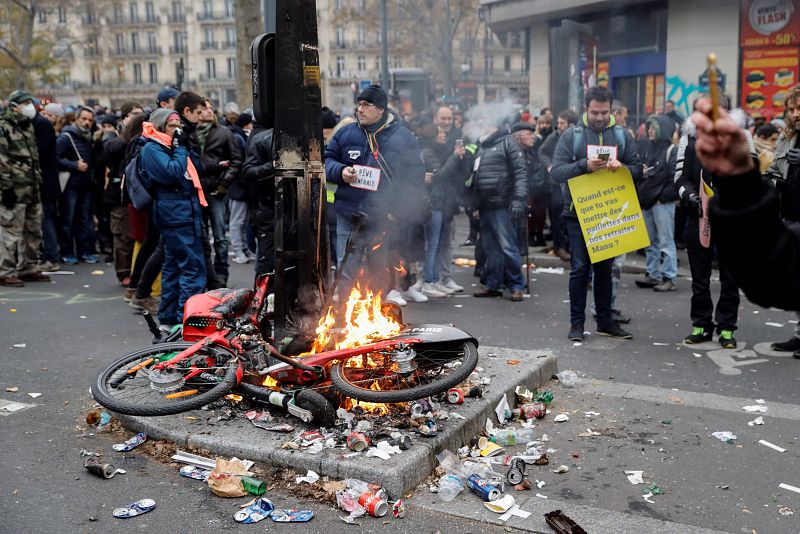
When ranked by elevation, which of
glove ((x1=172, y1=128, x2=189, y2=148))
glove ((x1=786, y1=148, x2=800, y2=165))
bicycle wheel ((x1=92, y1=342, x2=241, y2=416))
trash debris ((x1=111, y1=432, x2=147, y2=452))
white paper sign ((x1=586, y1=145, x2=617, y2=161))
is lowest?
trash debris ((x1=111, y1=432, x2=147, y2=452))

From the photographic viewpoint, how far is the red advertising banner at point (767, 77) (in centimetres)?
1842

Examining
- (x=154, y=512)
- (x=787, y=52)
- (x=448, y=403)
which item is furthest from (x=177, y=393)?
(x=787, y=52)

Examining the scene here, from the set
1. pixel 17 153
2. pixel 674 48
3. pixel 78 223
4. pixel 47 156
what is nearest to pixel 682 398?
pixel 17 153

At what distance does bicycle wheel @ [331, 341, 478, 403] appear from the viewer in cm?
452

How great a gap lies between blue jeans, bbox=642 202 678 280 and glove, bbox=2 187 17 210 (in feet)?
25.2

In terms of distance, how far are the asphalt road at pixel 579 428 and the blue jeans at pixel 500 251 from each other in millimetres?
558

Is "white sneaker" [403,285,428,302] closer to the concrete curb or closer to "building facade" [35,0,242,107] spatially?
the concrete curb

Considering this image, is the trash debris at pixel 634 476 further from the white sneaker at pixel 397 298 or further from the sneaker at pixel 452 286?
the sneaker at pixel 452 286

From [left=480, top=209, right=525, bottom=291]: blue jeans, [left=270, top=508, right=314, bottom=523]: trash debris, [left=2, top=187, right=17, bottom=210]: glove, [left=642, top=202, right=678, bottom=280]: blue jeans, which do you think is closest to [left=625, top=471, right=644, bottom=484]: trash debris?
[left=270, top=508, right=314, bottom=523]: trash debris

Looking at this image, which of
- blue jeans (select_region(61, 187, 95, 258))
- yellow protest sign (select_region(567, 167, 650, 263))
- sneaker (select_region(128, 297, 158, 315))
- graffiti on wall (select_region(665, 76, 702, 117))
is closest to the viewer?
yellow protest sign (select_region(567, 167, 650, 263))

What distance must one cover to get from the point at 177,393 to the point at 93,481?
34.1 inches

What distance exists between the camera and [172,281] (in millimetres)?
7445

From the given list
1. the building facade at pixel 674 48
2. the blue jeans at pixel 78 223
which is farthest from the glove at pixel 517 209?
the building facade at pixel 674 48

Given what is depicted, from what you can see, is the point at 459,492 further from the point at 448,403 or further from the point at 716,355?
the point at 716,355
